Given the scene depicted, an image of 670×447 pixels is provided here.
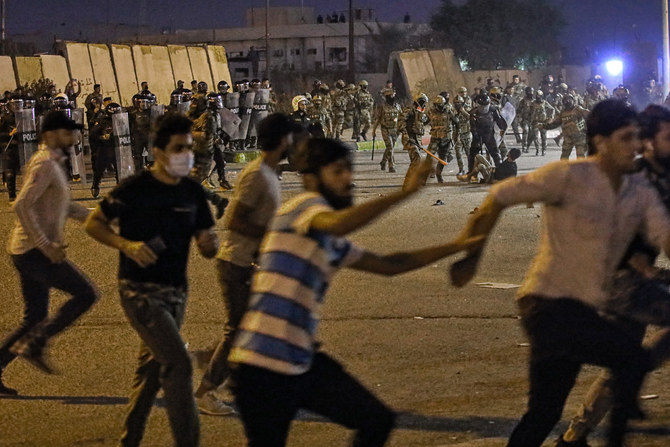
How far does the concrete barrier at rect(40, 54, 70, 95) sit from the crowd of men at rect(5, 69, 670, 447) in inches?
1159

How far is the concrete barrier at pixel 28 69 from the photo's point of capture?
34.4 meters

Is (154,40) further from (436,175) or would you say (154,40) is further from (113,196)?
(113,196)

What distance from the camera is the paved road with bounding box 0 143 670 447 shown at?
625cm

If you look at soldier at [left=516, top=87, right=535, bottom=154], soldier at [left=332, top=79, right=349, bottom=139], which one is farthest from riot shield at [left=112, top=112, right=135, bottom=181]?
soldier at [left=332, top=79, right=349, bottom=139]

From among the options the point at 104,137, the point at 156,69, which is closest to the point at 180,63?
the point at 156,69

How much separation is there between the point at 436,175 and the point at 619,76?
2317 centimetres

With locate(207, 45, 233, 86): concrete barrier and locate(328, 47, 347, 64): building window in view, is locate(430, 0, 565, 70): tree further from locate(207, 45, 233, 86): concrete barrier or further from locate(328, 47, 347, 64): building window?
locate(207, 45, 233, 86): concrete barrier

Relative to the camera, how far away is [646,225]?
16.3ft

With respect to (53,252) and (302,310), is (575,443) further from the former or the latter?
(53,252)

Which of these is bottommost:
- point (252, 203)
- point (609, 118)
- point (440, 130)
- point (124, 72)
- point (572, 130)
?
point (572, 130)

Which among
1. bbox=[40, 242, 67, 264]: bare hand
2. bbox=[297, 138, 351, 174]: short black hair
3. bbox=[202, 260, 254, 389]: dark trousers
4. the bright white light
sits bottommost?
the bright white light

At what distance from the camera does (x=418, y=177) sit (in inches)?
162

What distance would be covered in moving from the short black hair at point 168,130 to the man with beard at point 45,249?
4.70 ft

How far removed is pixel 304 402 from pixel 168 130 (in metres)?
1.75
